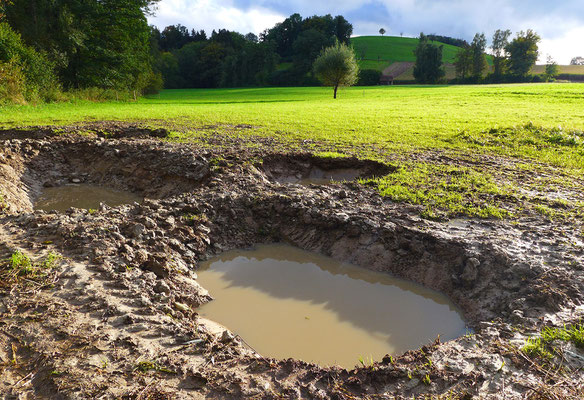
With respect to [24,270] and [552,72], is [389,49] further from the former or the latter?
[24,270]

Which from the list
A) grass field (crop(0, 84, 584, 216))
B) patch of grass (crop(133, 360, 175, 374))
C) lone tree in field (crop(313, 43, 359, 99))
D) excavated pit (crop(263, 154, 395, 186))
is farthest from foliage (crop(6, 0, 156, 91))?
patch of grass (crop(133, 360, 175, 374))

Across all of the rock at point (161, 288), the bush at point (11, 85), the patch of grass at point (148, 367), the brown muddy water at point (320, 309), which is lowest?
the brown muddy water at point (320, 309)

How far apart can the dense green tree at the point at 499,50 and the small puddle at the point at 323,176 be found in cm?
7150

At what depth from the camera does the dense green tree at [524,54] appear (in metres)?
68.1

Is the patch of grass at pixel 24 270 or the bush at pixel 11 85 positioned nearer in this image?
the patch of grass at pixel 24 270

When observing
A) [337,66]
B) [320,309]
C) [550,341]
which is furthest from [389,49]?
[550,341]

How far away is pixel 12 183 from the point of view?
7.69 meters

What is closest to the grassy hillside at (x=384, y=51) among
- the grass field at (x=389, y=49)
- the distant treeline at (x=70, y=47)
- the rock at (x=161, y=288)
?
the grass field at (x=389, y=49)

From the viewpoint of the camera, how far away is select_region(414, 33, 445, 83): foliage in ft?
206

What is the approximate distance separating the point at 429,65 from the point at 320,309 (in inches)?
2704

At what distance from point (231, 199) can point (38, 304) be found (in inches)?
131

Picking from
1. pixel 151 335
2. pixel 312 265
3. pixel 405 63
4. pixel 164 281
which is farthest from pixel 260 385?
pixel 405 63

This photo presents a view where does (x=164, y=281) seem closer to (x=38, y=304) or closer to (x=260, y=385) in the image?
(x=38, y=304)

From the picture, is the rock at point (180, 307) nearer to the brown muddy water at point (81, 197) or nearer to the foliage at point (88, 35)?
the brown muddy water at point (81, 197)
